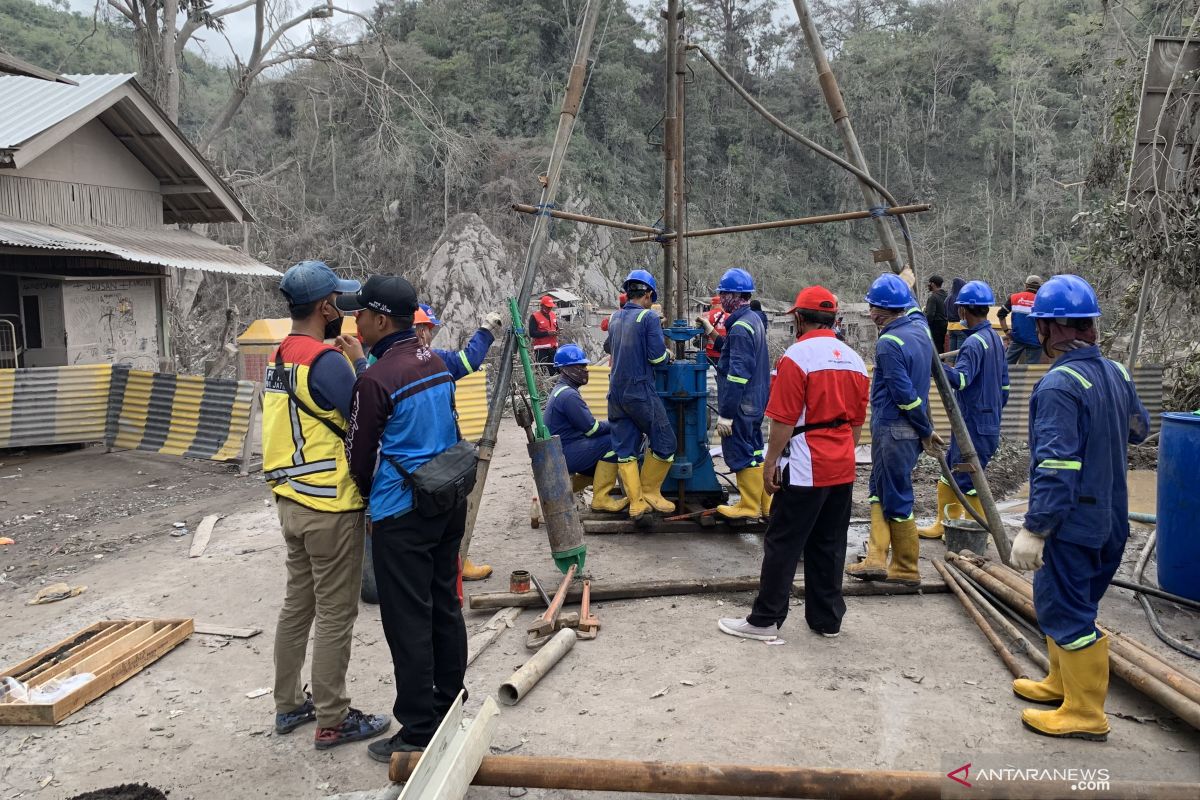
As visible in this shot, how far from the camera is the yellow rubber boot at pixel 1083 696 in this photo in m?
3.70

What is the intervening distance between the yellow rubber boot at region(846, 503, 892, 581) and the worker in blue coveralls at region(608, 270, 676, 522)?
5.93 feet

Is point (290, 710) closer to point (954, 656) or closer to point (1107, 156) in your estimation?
point (954, 656)

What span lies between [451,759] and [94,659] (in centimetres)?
293

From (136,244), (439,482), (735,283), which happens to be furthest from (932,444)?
(136,244)

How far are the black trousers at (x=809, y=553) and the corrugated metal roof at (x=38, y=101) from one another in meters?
10.1

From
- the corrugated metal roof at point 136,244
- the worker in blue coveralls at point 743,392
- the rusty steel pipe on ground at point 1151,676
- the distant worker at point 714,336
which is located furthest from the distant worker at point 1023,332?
the corrugated metal roof at point 136,244

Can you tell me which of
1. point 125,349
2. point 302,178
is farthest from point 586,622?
point 302,178

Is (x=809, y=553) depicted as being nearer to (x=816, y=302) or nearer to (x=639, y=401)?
(x=816, y=302)

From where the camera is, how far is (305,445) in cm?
379

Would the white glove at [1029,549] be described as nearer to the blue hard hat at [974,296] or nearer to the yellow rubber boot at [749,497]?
the yellow rubber boot at [749,497]

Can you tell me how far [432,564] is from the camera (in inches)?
146

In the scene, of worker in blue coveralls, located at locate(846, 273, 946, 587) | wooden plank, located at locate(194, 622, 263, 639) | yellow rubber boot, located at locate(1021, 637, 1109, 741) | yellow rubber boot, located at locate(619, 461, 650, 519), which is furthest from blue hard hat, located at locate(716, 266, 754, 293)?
wooden plank, located at locate(194, 622, 263, 639)

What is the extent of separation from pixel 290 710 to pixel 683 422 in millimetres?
4008

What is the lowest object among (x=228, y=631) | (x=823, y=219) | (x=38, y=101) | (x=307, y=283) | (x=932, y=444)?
(x=228, y=631)
